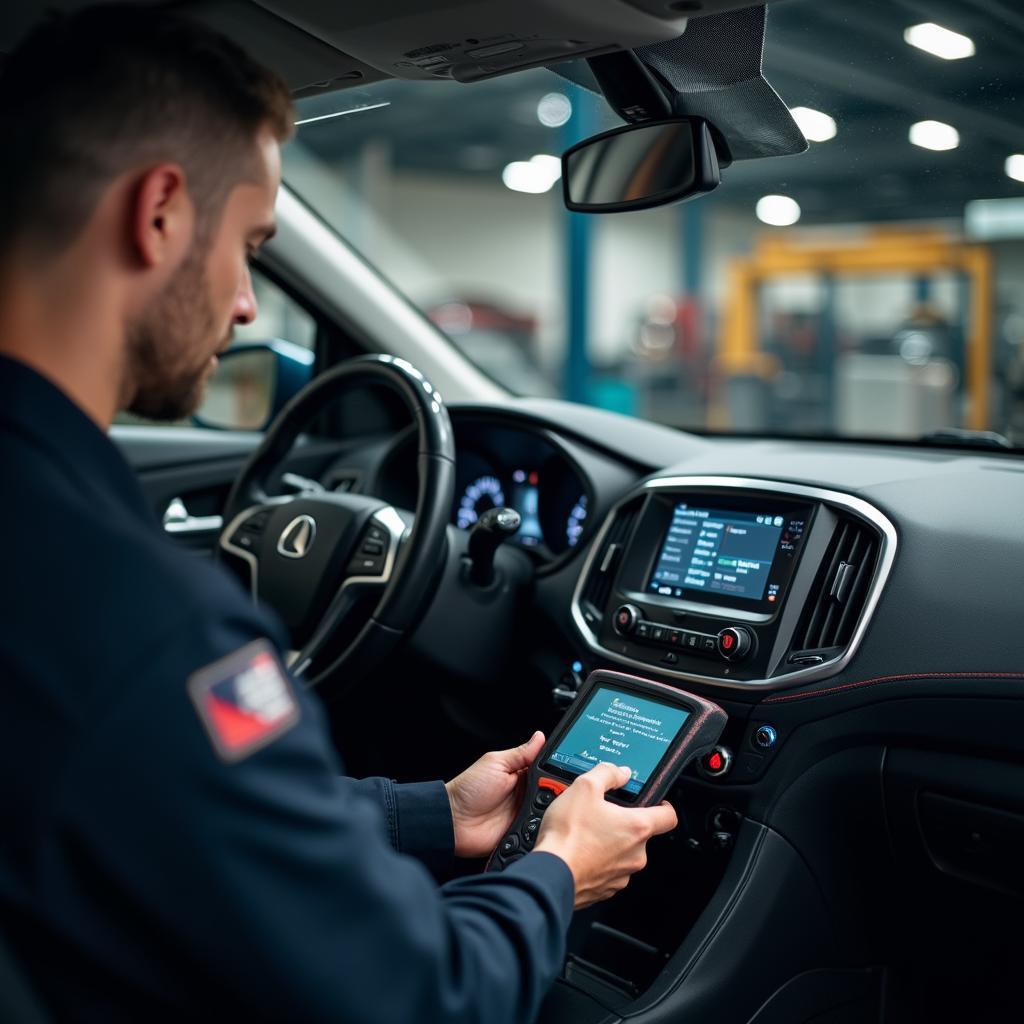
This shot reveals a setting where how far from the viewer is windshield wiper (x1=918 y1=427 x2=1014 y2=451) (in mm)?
2254

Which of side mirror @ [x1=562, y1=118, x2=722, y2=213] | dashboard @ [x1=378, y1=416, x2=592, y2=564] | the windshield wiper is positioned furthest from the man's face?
the windshield wiper

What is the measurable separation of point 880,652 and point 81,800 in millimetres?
1236

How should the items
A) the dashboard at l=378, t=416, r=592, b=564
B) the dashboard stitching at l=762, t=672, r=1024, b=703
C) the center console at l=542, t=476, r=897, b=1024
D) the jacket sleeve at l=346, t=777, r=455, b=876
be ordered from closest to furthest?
the jacket sleeve at l=346, t=777, r=455, b=876
the dashboard stitching at l=762, t=672, r=1024, b=703
the center console at l=542, t=476, r=897, b=1024
the dashboard at l=378, t=416, r=592, b=564

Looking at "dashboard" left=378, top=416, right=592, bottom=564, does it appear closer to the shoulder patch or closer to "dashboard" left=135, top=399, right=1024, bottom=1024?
"dashboard" left=135, top=399, right=1024, bottom=1024

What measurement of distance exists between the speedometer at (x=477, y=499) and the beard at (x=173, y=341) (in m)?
1.56

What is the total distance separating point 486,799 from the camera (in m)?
1.58

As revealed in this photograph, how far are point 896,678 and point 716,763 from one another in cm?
30

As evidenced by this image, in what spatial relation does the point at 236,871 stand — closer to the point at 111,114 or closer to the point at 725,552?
the point at 111,114

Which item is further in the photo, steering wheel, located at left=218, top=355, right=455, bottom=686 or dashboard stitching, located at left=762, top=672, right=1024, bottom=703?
steering wheel, located at left=218, top=355, right=455, bottom=686

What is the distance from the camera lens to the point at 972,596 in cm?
168

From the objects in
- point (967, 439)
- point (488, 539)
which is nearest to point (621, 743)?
point (488, 539)

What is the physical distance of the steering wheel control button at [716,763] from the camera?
182 centimetres

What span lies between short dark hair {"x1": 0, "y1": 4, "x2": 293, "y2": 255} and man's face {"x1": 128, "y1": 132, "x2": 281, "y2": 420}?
0.06ft

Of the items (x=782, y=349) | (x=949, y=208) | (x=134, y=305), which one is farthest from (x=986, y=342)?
(x=134, y=305)
